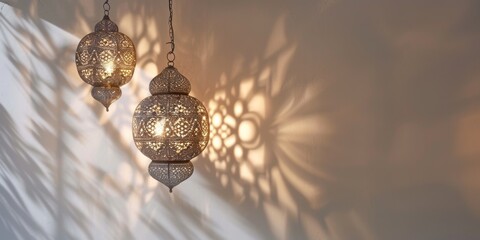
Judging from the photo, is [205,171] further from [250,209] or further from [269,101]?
[269,101]

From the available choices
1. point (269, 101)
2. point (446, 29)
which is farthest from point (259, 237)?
point (446, 29)

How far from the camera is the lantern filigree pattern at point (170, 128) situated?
120 inches

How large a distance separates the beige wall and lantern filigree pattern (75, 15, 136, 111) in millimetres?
629

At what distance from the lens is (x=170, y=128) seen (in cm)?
304

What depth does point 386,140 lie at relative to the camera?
3219 mm

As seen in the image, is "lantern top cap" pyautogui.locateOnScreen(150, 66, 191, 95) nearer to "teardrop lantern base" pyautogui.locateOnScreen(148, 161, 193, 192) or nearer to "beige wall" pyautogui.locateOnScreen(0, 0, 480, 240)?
"teardrop lantern base" pyautogui.locateOnScreen(148, 161, 193, 192)

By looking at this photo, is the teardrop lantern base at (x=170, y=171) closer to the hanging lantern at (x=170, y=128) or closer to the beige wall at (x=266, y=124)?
the hanging lantern at (x=170, y=128)

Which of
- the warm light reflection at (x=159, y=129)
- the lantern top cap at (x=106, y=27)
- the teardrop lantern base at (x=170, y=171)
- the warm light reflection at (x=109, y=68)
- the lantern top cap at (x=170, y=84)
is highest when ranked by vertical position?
the lantern top cap at (x=106, y=27)

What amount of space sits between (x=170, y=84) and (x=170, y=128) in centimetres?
23

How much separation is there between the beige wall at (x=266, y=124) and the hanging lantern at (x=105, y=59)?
63cm

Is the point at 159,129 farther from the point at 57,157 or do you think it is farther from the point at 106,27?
the point at 57,157

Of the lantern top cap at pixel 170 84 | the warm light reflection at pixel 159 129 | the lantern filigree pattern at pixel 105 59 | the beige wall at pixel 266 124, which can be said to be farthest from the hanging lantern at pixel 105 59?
the beige wall at pixel 266 124

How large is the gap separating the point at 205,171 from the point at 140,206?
533 mm

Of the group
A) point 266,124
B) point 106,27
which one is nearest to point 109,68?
point 106,27
